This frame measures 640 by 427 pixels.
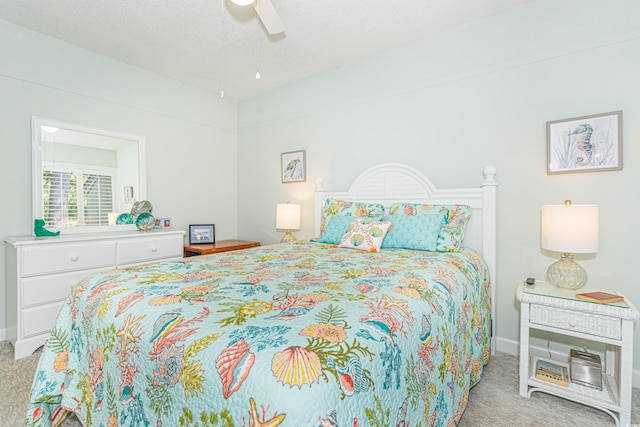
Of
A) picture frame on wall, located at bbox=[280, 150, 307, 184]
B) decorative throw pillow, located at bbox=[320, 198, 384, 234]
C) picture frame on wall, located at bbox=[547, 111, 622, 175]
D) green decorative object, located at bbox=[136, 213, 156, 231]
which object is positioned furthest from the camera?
picture frame on wall, located at bbox=[280, 150, 307, 184]

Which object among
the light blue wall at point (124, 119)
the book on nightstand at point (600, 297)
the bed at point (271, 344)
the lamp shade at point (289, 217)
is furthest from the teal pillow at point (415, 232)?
the light blue wall at point (124, 119)

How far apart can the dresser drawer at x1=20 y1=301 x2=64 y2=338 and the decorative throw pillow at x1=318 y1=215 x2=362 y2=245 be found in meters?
2.19

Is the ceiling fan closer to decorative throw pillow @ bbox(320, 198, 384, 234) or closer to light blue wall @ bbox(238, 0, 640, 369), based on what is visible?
light blue wall @ bbox(238, 0, 640, 369)

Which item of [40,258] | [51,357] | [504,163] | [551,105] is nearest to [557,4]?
[551,105]

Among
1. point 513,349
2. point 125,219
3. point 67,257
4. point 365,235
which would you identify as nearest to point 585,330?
point 513,349

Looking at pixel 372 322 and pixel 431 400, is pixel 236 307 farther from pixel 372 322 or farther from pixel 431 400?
pixel 431 400

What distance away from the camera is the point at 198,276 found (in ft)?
4.91

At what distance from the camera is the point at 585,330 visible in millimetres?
1638

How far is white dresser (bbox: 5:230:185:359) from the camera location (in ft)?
7.46

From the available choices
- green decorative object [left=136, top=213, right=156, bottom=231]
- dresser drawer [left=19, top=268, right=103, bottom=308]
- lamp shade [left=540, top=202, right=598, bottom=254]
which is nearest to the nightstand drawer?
lamp shade [left=540, top=202, right=598, bottom=254]

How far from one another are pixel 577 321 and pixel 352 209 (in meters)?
1.71

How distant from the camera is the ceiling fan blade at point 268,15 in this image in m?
1.79

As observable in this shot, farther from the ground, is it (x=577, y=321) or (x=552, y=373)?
(x=577, y=321)

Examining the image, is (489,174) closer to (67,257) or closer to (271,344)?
(271,344)
